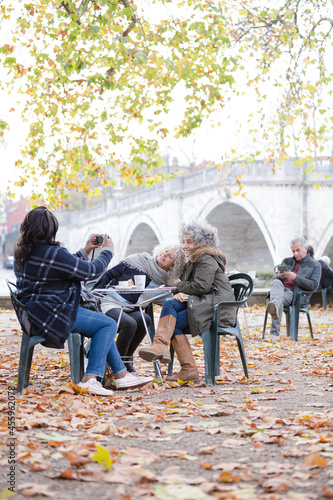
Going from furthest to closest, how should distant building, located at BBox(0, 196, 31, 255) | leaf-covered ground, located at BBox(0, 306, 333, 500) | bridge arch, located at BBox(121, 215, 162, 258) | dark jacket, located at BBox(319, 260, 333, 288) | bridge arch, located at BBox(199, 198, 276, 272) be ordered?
distant building, located at BBox(0, 196, 31, 255), bridge arch, located at BBox(121, 215, 162, 258), bridge arch, located at BBox(199, 198, 276, 272), dark jacket, located at BBox(319, 260, 333, 288), leaf-covered ground, located at BBox(0, 306, 333, 500)

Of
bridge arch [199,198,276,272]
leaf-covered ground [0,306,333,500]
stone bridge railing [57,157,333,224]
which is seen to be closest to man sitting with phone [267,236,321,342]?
leaf-covered ground [0,306,333,500]

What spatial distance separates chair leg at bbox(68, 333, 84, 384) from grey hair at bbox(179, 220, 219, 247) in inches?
45.0

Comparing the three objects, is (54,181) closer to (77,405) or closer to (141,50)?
(141,50)

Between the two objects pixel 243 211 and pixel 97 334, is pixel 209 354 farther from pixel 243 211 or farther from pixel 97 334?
pixel 243 211

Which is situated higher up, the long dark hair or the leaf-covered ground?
the long dark hair

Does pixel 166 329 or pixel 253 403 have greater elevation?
pixel 166 329

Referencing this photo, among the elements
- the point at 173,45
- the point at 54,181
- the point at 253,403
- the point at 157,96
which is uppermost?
the point at 173,45

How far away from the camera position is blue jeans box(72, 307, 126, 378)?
4.11 meters

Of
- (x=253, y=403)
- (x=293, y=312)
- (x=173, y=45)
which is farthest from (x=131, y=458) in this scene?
(x=173, y=45)

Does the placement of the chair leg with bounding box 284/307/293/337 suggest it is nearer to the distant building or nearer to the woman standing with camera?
the woman standing with camera

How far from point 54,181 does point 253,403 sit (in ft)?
22.5

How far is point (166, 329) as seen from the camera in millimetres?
4492

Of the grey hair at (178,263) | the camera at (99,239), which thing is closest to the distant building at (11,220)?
the grey hair at (178,263)

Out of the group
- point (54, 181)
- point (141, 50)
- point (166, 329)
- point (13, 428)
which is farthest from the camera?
point (54, 181)
